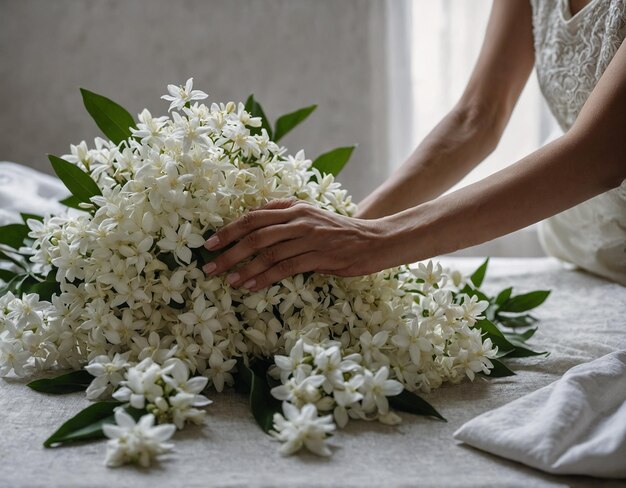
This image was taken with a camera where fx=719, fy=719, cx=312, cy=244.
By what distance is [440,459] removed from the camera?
702 millimetres

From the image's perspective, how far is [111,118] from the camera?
0.98m

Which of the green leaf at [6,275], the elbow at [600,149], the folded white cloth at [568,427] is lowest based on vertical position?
the folded white cloth at [568,427]

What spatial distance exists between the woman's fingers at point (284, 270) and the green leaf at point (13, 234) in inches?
17.2

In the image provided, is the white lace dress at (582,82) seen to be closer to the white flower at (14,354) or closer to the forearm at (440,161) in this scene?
the forearm at (440,161)

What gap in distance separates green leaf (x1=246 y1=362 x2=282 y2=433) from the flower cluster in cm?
2

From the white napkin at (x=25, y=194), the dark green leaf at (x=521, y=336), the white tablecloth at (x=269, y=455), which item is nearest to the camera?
the white tablecloth at (x=269, y=455)

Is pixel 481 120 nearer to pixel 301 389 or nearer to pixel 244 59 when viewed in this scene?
pixel 301 389

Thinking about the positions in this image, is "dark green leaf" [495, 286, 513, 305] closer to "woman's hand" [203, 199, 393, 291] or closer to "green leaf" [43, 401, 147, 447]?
"woman's hand" [203, 199, 393, 291]

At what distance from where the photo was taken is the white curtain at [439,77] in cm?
260

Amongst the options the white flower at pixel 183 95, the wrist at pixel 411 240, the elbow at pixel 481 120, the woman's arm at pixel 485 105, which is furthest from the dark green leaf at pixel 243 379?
the elbow at pixel 481 120

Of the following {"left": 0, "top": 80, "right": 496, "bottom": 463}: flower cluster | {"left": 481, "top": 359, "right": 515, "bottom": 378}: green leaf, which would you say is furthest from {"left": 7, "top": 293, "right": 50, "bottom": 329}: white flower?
{"left": 481, "top": 359, "right": 515, "bottom": 378}: green leaf

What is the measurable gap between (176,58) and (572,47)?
161 cm

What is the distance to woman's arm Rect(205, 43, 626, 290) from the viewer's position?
35.6 inches

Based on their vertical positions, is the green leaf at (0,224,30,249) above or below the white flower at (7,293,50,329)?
above
